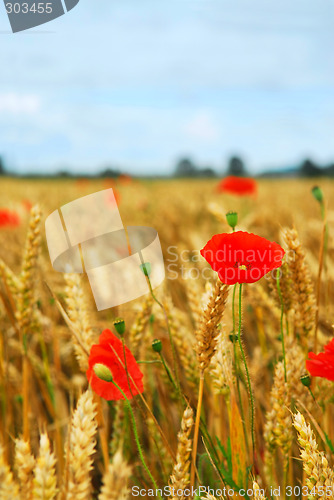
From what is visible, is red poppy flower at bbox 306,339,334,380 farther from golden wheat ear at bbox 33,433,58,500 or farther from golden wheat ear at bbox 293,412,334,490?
golden wheat ear at bbox 33,433,58,500

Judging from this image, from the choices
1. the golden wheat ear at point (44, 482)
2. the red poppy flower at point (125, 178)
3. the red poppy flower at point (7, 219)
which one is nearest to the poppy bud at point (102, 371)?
the golden wheat ear at point (44, 482)

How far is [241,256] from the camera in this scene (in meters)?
0.61

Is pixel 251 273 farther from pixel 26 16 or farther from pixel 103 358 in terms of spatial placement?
pixel 26 16

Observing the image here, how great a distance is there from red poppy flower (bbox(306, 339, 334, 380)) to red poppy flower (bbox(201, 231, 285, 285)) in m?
0.12

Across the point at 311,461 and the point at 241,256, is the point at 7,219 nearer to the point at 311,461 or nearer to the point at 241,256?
the point at 241,256

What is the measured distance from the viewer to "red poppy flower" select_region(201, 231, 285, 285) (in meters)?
0.55

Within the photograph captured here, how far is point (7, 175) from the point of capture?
869 centimetres

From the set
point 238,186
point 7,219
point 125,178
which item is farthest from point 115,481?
point 125,178

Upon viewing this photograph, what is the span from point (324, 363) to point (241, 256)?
0.53ft

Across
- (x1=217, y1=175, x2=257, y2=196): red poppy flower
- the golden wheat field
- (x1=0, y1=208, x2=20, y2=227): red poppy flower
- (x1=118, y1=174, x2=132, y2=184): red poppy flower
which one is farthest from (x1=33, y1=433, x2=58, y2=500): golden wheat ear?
(x1=118, y1=174, x2=132, y2=184): red poppy flower

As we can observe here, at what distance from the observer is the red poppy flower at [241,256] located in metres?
0.55

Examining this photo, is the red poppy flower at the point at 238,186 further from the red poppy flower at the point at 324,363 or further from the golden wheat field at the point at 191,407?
the red poppy flower at the point at 324,363

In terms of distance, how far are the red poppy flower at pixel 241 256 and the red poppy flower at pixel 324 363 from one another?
116 millimetres

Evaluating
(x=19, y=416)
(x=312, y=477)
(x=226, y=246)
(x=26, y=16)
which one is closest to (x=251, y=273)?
(x=226, y=246)
